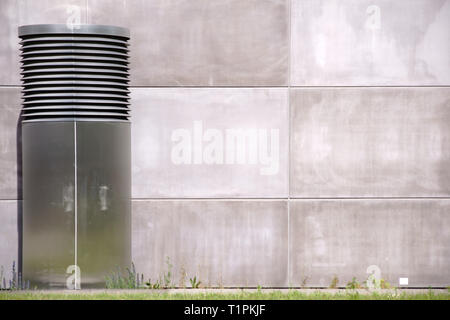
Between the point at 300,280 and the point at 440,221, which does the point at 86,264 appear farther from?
the point at 440,221

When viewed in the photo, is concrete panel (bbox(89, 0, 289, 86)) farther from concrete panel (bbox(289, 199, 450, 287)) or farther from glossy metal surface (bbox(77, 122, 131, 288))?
concrete panel (bbox(289, 199, 450, 287))

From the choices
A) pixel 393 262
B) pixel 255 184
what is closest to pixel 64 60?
pixel 255 184

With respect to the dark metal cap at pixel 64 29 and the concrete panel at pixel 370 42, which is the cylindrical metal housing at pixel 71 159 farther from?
the concrete panel at pixel 370 42

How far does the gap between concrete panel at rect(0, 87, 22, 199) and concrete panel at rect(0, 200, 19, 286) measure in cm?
15

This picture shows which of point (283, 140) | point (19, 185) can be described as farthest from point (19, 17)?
point (283, 140)

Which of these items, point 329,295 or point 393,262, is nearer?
point 329,295

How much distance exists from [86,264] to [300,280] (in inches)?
119

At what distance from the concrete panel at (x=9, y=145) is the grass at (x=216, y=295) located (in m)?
1.65

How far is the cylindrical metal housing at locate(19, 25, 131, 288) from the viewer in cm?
1049

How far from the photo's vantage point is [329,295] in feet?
34.6

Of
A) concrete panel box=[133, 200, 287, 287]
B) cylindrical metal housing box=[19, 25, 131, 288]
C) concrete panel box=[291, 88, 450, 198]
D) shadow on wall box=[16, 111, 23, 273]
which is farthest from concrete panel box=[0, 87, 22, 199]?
concrete panel box=[291, 88, 450, 198]

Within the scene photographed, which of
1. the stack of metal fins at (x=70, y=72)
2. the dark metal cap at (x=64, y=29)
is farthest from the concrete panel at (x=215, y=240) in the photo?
the dark metal cap at (x=64, y=29)

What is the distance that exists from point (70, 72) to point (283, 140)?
3.08 meters

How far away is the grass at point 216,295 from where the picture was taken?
1004 cm
